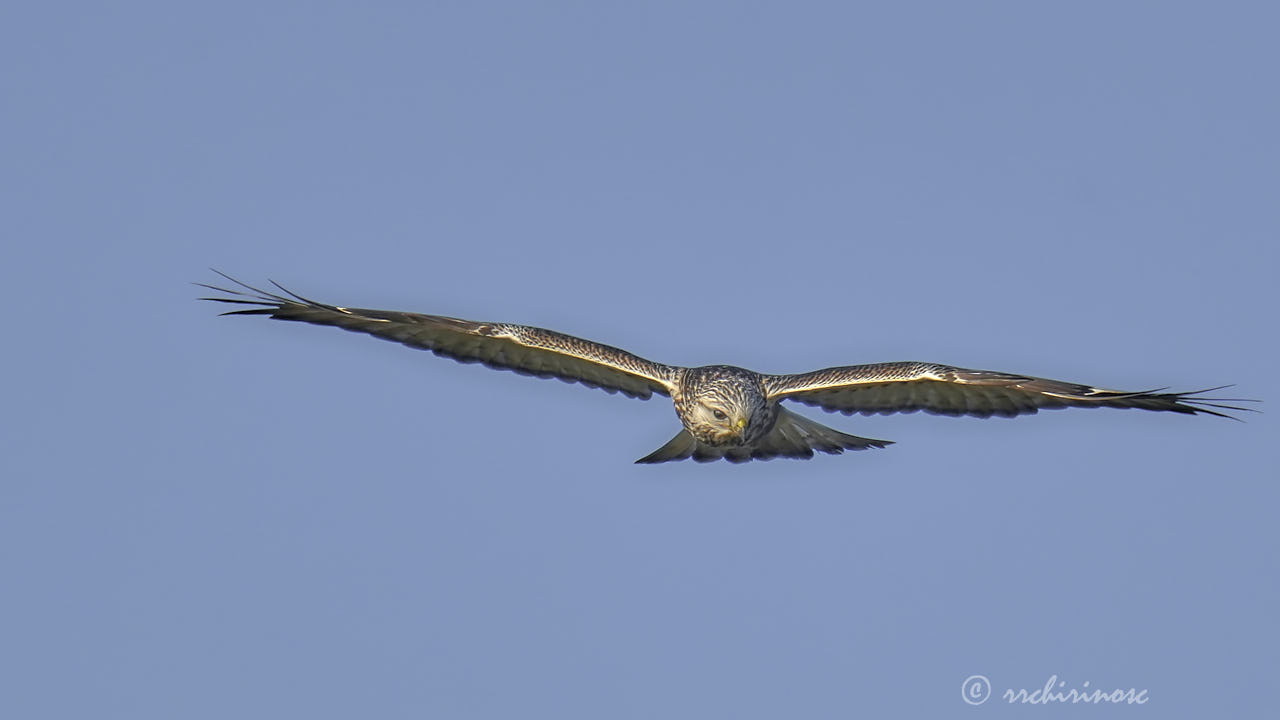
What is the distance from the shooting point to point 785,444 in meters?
17.5

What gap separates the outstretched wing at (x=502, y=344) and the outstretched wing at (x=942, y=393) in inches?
56.2

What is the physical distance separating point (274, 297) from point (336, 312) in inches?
24.8

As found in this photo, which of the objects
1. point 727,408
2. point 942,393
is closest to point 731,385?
point 727,408

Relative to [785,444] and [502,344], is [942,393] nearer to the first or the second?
[785,444]

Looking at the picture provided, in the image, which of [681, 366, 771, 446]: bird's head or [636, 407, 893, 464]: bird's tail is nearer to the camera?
[681, 366, 771, 446]: bird's head

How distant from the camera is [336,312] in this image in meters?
17.1

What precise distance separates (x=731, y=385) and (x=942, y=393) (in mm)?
2017

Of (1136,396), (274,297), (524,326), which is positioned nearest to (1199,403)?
(1136,396)

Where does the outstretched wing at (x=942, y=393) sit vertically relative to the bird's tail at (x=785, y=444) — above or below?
above

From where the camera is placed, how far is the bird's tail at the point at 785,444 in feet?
56.6

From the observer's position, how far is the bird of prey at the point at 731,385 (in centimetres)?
1625

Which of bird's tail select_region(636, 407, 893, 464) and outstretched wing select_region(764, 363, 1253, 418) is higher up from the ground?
outstretched wing select_region(764, 363, 1253, 418)

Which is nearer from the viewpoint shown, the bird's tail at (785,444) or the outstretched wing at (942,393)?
the outstretched wing at (942,393)

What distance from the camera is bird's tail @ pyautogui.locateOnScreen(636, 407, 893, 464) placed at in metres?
17.2
